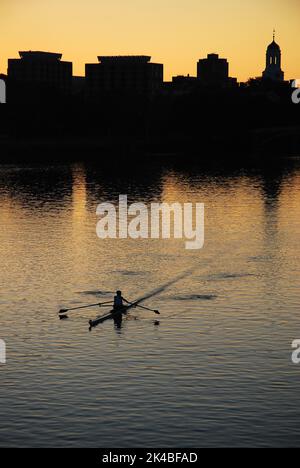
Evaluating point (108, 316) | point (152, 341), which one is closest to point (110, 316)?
point (108, 316)

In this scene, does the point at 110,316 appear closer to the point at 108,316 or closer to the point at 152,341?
the point at 108,316

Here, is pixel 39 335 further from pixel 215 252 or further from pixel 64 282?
pixel 215 252

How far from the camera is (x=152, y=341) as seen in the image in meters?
63.4

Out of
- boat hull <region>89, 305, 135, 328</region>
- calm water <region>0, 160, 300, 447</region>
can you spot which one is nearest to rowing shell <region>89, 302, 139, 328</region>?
boat hull <region>89, 305, 135, 328</region>

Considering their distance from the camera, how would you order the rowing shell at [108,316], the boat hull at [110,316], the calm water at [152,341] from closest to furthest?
the calm water at [152,341] < the rowing shell at [108,316] < the boat hull at [110,316]

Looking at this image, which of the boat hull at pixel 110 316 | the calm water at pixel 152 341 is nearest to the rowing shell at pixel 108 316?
the boat hull at pixel 110 316

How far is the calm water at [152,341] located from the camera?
49.2 m

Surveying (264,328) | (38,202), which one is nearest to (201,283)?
(264,328)

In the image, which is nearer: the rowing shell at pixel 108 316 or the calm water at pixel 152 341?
the calm water at pixel 152 341

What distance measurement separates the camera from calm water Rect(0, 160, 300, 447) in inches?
1937

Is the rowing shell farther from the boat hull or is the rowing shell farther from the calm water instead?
the calm water

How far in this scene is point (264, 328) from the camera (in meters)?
66.4

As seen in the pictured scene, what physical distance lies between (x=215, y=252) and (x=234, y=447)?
2076 inches

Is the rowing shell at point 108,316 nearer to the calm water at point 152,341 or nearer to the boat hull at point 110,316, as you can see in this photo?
the boat hull at point 110,316
